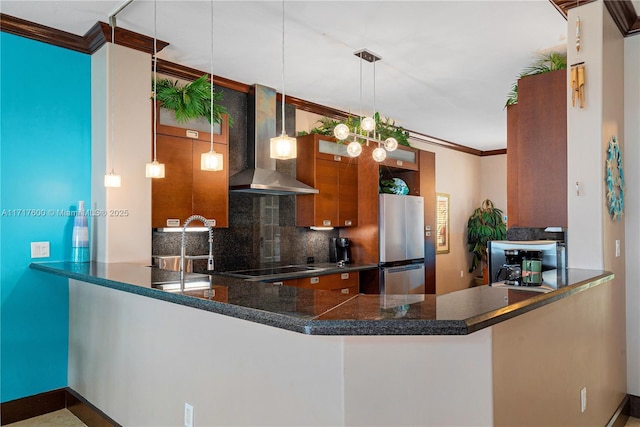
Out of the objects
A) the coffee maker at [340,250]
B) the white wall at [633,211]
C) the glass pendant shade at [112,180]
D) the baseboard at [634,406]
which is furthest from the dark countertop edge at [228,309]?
the coffee maker at [340,250]

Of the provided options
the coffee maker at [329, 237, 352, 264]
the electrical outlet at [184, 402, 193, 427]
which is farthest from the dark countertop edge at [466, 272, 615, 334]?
the coffee maker at [329, 237, 352, 264]

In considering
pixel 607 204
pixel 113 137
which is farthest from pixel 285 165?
pixel 607 204

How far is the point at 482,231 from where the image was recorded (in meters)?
8.33

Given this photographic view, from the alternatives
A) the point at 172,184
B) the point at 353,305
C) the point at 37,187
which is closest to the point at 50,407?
the point at 37,187

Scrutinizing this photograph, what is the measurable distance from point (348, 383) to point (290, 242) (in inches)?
137

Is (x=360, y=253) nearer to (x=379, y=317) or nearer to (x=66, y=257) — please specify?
(x=66, y=257)

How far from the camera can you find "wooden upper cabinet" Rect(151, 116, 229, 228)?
3.65 m

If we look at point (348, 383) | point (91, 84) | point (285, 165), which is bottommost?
point (348, 383)

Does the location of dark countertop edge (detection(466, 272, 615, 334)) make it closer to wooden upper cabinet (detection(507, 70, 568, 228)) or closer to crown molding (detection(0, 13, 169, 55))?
wooden upper cabinet (detection(507, 70, 568, 228))

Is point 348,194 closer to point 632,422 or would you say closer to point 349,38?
point 349,38

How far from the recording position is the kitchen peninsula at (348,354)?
155 centimetres

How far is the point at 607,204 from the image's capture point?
2.89 m

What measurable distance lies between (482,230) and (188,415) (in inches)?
281

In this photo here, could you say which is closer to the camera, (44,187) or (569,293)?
(569,293)
